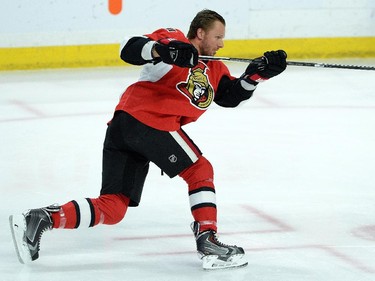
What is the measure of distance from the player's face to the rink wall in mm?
3924

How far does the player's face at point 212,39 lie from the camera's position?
10.5 ft

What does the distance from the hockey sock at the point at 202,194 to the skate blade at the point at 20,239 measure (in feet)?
1.73

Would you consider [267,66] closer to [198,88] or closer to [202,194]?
[198,88]

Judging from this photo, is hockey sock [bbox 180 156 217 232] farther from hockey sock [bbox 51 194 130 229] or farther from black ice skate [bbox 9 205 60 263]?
black ice skate [bbox 9 205 60 263]

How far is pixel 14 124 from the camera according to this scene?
542cm

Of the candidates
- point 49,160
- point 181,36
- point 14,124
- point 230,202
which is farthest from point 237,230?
point 14,124

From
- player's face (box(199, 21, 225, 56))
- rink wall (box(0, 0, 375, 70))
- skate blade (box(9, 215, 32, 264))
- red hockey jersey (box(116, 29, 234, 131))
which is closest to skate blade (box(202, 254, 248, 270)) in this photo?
red hockey jersey (box(116, 29, 234, 131))

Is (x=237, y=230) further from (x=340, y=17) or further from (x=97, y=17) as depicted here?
(x=340, y=17)

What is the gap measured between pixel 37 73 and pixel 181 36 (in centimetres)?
403

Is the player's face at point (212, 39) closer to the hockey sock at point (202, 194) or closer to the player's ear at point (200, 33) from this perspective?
the player's ear at point (200, 33)

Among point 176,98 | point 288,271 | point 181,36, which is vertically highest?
point 181,36

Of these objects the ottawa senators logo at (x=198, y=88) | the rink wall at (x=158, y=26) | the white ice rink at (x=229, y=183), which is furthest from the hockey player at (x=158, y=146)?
the rink wall at (x=158, y=26)

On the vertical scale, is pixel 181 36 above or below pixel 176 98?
above

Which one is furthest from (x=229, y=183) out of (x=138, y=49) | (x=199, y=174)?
(x=138, y=49)
